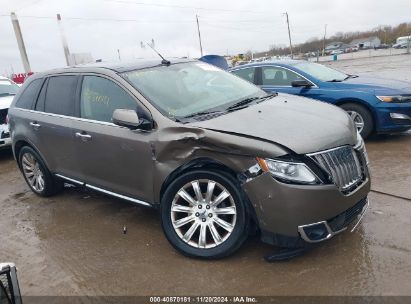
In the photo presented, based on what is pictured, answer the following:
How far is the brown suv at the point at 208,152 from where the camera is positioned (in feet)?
9.80

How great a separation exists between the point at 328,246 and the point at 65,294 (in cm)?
220

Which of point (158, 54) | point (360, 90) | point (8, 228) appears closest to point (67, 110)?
point (158, 54)

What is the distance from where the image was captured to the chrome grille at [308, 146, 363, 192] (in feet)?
9.90

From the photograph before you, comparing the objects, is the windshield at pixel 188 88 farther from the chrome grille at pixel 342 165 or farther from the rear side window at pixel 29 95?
the rear side window at pixel 29 95

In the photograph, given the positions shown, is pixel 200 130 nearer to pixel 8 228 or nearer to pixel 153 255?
pixel 153 255

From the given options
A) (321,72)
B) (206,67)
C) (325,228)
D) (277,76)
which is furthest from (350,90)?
(325,228)

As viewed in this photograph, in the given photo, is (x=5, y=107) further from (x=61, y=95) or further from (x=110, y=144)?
(x=110, y=144)

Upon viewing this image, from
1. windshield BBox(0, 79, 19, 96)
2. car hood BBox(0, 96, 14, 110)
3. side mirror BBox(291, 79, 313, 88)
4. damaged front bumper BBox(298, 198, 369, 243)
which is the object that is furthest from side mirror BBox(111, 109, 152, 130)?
windshield BBox(0, 79, 19, 96)

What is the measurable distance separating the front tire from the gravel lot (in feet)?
0.47

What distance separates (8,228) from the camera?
182 inches

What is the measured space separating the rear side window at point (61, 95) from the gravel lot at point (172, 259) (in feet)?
4.05

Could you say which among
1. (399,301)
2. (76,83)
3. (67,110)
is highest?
(76,83)

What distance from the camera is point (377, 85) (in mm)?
6602

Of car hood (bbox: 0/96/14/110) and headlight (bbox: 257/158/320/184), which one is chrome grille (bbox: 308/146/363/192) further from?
car hood (bbox: 0/96/14/110)
